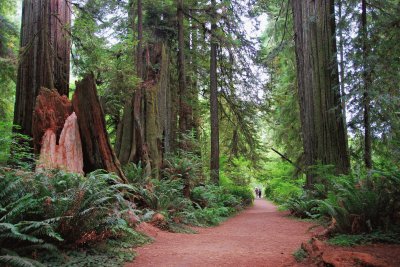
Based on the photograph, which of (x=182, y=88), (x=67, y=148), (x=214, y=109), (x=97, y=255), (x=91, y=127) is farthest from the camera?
(x=214, y=109)

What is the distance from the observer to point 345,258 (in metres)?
3.09

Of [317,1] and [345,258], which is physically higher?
[317,1]

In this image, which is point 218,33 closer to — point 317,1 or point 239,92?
point 239,92

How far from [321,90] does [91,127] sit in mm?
5453

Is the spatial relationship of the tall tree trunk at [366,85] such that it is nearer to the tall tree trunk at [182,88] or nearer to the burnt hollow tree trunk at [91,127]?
the burnt hollow tree trunk at [91,127]

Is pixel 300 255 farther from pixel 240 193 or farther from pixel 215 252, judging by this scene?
pixel 240 193

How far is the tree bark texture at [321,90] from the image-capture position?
8031 millimetres

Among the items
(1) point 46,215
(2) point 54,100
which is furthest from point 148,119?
(1) point 46,215

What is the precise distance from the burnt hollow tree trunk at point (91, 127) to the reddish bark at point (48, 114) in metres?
0.28

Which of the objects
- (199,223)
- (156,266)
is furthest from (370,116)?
(156,266)

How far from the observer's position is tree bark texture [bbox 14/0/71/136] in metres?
6.84

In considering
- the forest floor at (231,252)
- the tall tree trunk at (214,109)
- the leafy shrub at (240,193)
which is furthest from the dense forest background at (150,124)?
the leafy shrub at (240,193)

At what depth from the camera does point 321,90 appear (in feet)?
27.4

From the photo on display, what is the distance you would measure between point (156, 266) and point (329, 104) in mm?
6062
